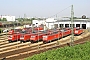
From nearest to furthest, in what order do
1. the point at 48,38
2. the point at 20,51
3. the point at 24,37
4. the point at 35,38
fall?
the point at 20,51 → the point at 48,38 → the point at 35,38 → the point at 24,37

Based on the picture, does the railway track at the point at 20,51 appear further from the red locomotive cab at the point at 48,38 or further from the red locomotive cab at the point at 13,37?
the red locomotive cab at the point at 13,37

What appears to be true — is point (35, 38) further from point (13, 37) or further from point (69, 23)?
point (69, 23)

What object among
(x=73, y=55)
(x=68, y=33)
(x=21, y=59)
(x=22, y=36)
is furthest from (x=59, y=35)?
(x=73, y=55)

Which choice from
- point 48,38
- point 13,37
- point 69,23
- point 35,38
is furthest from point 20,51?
point 69,23

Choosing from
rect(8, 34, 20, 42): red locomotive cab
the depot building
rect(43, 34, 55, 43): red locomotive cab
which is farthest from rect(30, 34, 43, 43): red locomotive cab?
the depot building

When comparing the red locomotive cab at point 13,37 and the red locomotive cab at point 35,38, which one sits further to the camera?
the red locomotive cab at point 13,37

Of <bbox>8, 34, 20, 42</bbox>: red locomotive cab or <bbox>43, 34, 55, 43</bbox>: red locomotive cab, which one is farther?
<bbox>8, 34, 20, 42</bbox>: red locomotive cab

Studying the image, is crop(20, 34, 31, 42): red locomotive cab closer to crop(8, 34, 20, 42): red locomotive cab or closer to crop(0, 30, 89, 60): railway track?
crop(8, 34, 20, 42): red locomotive cab

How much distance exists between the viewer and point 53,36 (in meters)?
31.2

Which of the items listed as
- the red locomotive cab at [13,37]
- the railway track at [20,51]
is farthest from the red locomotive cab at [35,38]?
the red locomotive cab at [13,37]

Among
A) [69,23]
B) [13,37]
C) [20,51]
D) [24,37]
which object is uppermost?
[69,23]

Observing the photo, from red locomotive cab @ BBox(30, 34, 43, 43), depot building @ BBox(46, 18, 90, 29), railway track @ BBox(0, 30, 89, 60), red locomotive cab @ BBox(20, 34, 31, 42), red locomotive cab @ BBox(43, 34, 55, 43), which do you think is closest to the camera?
railway track @ BBox(0, 30, 89, 60)

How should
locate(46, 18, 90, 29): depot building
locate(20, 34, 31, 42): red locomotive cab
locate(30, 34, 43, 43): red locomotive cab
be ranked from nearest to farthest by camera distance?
locate(30, 34, 43, 43): red locomotive cab → locate(20, 34, 31, 42): red locomotive cab → locate(46, 18, 90, 29): depot building

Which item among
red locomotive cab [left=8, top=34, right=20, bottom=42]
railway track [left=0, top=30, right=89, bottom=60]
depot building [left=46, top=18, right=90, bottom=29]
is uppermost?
depot building [left=46, top=18, right=90, bottom=29]
